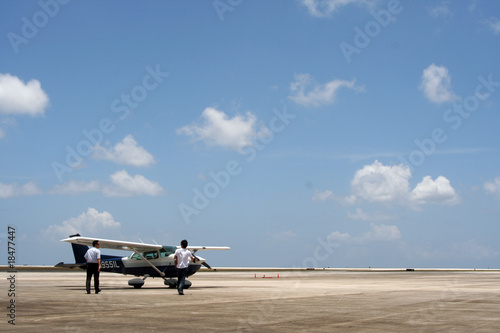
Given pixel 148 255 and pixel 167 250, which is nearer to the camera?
pixel 167 250

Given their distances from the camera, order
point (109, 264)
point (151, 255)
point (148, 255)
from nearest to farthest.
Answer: point (151, 255) → point (148, 255) → point (109, 264)

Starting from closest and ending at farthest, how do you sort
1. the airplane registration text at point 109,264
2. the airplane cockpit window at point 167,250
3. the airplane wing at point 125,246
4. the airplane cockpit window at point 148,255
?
the airplane wing at point 125,246 < the airplane cockpit window at point 167,250 < the airplane cockpit window at point 148,255 < the airplane registration text at point 109,264

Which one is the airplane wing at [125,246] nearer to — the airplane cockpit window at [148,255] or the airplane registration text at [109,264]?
the airplane cockpit window at [148,255]

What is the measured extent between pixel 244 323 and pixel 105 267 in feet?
68.8

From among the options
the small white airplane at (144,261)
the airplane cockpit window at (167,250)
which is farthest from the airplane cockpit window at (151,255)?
the airplane cockpit window at (167,250)

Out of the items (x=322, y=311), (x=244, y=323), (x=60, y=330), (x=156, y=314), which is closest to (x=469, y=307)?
(x=322, y=311)

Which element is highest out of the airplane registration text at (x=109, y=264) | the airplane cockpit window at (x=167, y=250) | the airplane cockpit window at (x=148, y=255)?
the airplane cockpit window at (x=167, y=250)

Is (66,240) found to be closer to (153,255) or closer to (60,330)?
(153,255)

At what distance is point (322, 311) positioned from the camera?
1188 centimetres

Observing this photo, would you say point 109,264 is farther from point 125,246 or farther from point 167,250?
point 167,250

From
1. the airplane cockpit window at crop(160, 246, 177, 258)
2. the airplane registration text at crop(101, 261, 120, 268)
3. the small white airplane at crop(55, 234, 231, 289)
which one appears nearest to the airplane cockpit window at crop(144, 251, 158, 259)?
the small white airplane at crop(55, 234, 231, 289)

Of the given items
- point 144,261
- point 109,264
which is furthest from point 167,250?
point 109,264

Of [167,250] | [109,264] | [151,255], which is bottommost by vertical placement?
[109,264]

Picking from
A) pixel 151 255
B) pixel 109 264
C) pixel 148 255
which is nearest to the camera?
pixel 151 255
